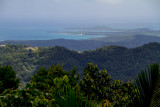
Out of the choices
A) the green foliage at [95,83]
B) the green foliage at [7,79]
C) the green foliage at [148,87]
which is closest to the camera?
the green foliage at [148,87]

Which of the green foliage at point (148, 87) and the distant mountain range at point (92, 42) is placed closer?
the green foliage at point (148, 87)

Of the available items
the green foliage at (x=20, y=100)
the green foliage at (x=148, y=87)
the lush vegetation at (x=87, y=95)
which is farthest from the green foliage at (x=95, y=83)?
the green foliage at (x=148, y=87)

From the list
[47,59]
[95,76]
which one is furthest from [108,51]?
[95,76]

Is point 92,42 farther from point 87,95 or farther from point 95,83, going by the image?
point 87,95

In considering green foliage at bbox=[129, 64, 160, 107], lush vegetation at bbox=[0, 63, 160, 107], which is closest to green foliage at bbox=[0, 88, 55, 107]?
lush vegetation at bbox=[0, 63, 160, 107]

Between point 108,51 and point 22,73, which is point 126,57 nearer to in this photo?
point 108,51

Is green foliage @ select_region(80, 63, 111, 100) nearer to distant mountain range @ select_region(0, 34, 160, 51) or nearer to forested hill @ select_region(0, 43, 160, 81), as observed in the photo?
forested hill @ select_region(0, 43, 160, 81)

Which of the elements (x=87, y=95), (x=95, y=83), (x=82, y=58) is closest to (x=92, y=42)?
(x=82, y=58)

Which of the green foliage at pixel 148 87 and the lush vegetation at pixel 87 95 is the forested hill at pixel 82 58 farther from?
the green foliage at pixel 148 87
